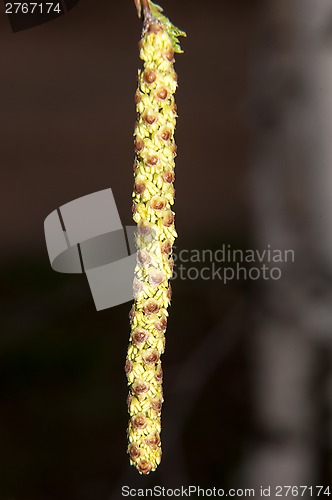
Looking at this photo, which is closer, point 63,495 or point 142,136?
point 142,136

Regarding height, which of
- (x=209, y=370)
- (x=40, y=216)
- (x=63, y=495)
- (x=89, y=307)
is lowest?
(x=63, y=495)

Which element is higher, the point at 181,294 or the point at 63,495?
the point at 181,294

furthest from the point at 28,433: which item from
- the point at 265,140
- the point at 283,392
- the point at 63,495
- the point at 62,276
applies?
the point at 265,140

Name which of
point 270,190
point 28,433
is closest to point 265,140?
point 270,190

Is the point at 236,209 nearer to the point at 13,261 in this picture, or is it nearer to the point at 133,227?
the point at 133,227

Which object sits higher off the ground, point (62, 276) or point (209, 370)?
point (62, 276)

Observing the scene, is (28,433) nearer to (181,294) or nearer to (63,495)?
(63,495)
